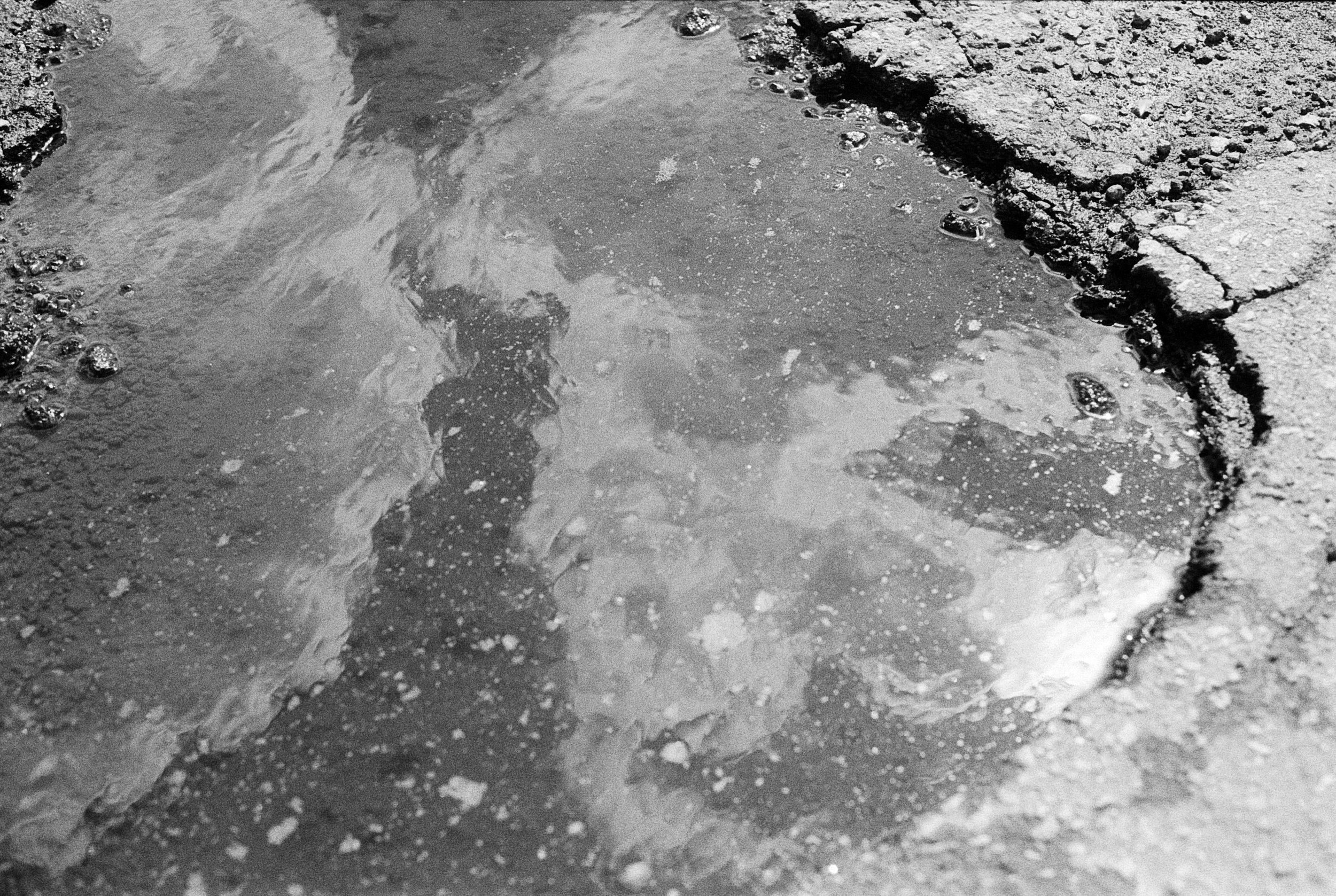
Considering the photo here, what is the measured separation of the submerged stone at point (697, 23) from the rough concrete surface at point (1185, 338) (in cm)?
21

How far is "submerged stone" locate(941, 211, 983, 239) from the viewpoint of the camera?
2.92 meters

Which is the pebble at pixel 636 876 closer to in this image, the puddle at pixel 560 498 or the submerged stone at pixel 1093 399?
the puddle at pixel 560 498

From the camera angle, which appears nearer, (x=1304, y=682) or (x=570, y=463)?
(x=1304, y=682)

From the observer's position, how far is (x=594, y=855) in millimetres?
1907

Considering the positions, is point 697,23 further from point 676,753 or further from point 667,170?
point 676,753

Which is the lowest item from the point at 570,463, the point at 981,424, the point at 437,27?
the point at 981,424

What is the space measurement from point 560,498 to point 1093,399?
128 centimetres

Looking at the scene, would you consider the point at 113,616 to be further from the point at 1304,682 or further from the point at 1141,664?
the point at 1304,682

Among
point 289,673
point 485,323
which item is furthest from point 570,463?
point 289,673

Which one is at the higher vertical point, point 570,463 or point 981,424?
point 570,463

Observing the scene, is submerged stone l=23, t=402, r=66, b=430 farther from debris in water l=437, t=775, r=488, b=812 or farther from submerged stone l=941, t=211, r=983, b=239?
submerged stone l=941, t=211, r=983, b=239

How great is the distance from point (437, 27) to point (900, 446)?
7.88 feet

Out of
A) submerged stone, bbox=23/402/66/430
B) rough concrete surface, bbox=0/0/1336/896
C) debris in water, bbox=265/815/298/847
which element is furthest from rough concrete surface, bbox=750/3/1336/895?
submerged stone, bbox=23/402/66/430

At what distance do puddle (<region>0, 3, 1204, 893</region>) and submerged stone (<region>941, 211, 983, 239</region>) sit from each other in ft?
0.09
